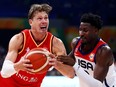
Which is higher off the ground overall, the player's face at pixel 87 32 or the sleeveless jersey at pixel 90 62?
the player's face at pixel 87 32

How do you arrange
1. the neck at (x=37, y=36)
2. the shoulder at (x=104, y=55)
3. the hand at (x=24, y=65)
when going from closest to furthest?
the hand at (x=24, y=65), the shoulder at (x=104, y=55), the neck at (x=37, y=36)

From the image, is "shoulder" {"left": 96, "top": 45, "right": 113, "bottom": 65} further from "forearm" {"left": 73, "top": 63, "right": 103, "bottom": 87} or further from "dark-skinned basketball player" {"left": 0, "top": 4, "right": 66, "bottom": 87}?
"dark-skinned basketball player" {"left": 0, "top": 4, "right": 66, "bottom": 87}

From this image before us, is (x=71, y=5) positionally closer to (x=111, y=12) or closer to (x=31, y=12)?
(x=111, y=12)

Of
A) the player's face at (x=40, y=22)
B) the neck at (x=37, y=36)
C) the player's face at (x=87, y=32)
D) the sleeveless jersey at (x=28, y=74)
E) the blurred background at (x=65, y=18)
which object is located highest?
the player's face at (x=40, y=22)

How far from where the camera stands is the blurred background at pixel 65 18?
23.1 ft

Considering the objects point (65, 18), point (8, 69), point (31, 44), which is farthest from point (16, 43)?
point (65, 18)

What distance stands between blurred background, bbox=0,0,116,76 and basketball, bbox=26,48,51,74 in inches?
160

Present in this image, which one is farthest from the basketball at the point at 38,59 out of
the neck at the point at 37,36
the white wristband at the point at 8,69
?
the neck at the point at 37,36

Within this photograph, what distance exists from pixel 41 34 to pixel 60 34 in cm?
417

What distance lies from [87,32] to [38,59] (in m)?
0.45

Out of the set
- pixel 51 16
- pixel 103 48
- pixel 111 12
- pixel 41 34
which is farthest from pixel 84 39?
pixel 111 12

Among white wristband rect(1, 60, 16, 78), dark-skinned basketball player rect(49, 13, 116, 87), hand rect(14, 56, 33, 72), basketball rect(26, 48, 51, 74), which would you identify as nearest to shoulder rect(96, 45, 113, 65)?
dark-skinned basketball player rect(49, 13, 116, 87)

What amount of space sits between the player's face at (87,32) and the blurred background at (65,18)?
400cm

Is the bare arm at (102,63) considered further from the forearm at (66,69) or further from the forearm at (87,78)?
the forearm at (66,69)
